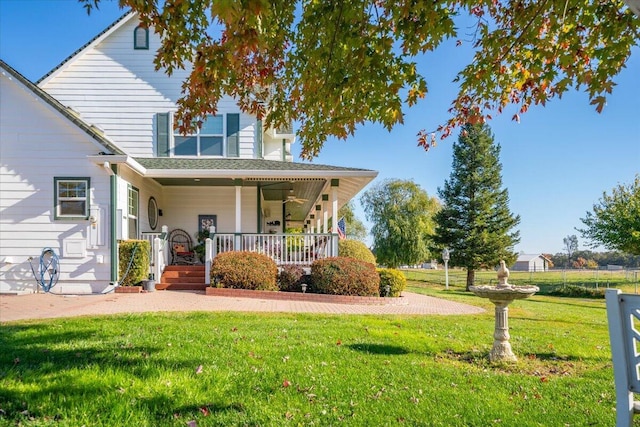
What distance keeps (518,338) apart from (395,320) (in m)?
2.15

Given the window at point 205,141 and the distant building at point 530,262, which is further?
the distant building at point 530,262

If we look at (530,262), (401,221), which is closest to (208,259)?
(401,221)

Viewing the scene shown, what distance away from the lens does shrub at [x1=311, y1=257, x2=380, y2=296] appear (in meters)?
10.9

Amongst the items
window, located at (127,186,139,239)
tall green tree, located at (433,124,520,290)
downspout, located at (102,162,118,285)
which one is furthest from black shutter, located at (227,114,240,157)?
tall green tree, located at (433,124,520,290)

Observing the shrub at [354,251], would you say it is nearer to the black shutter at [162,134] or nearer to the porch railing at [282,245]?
the porch railing at [282,245]

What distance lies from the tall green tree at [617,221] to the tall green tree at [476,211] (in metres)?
6.96

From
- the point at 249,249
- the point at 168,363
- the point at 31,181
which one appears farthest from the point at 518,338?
the point at 31,181

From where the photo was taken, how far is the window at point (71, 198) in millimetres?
11266

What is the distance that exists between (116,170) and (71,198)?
1.46m

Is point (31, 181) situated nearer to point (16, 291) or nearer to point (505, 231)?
point (16, 291)

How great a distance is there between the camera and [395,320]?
7.67 m

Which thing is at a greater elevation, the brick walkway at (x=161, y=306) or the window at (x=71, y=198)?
the window at (x=71, y=198)

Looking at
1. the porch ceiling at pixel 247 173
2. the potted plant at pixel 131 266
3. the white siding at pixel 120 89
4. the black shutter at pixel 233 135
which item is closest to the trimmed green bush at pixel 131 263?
the potted plant at pixel 131 266

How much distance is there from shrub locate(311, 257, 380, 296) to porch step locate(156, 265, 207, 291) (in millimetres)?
3672
